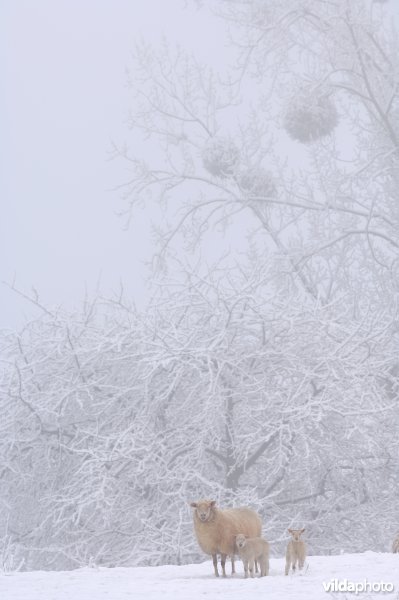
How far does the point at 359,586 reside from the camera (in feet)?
19.4

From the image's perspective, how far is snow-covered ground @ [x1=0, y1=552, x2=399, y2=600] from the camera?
5910mm

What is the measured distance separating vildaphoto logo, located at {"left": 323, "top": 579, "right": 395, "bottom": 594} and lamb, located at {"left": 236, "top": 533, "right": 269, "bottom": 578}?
67cm

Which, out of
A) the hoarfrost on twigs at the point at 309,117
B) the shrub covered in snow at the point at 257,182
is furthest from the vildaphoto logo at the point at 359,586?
the shrub covered in snow at the point at 257,182

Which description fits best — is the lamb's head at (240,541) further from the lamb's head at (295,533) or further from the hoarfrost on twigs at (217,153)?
the hoarfrost on twigs at (217,153)

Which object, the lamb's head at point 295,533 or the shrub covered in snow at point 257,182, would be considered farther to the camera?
the shrub covered in snow at point 257,182

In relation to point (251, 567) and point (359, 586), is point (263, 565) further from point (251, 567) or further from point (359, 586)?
point (359, 586)

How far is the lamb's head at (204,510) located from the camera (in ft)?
21.3

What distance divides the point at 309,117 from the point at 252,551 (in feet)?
38.4

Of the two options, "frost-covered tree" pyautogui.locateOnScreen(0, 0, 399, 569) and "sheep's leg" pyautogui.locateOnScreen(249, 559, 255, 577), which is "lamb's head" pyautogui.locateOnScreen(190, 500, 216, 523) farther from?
"frost-covered tree" pyautogui.locateOnScreen(0, 0, 399, 569)

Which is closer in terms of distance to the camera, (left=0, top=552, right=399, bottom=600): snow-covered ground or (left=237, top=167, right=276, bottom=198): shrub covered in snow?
(left=0, top=552, right=399, bottom=600): snow-covered ground

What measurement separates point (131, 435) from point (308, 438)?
265cm

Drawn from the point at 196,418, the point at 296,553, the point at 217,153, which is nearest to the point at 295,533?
the point at 296,553

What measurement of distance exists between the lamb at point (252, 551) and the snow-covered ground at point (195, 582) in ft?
0.36

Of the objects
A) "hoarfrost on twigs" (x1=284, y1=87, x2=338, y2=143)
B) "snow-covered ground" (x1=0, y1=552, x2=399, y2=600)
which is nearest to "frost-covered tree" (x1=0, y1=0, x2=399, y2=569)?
"hoarfrost on twigs" (x1=284, y1=87, x2=338, y2=143)
